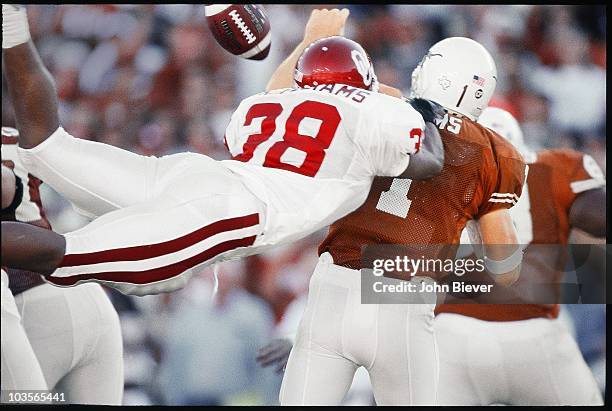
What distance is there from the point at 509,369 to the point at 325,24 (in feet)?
3.74

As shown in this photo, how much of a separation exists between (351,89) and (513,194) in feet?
1.69

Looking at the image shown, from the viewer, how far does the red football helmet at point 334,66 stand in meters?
2.21

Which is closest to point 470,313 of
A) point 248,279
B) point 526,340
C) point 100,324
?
point 526,340

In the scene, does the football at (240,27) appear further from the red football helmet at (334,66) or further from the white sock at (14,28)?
the white sock at (14,28)

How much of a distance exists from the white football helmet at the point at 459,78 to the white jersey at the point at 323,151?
13.4 inches

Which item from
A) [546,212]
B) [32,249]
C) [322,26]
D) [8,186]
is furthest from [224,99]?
[32,249]

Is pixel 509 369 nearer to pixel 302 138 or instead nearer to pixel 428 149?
pixel 428 149

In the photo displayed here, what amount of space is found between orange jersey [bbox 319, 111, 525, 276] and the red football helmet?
0.81 ft

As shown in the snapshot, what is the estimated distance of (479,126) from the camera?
7.72 ft

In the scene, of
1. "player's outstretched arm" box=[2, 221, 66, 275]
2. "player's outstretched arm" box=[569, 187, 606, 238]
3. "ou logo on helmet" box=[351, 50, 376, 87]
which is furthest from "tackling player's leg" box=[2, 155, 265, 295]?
"player's outstretched arm" box=[569, 187, 606, 238]

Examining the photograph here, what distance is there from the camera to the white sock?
2.02 meters

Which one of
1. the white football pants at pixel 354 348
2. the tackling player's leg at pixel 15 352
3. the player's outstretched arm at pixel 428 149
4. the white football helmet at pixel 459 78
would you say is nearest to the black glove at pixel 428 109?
the player's outstretched arm at pixel 428 149

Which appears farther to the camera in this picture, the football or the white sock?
the football

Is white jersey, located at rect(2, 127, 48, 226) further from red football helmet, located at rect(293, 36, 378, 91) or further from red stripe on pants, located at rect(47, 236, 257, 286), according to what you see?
red football helmet, located at rect(293, 36, 378, 91)
